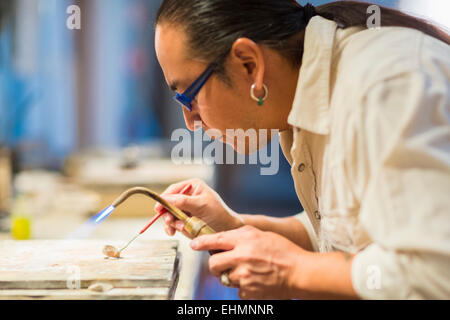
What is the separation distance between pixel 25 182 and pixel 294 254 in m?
2.50

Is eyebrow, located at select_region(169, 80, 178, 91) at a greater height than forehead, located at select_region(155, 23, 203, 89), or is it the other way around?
forehead, located at select_region(155, 23, 203, 89)

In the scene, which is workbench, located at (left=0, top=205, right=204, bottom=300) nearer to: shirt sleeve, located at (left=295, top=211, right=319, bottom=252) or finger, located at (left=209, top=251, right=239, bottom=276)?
finger, located at (left=209, top=251, right=239, bottom=276)

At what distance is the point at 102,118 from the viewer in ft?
16.9

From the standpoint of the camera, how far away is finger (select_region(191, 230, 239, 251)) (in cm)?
99

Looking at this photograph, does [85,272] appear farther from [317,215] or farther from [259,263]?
A: [317,215]

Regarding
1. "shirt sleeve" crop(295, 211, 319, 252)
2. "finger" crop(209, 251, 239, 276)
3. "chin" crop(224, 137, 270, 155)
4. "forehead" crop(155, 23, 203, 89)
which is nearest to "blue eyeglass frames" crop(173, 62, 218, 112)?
"forehead" crop(155, 23, 203, 89)

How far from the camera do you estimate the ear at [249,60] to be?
1.04m

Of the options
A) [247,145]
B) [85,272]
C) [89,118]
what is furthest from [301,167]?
[89,118]

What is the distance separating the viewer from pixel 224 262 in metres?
0.97

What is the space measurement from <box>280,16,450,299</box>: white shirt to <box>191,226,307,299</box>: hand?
0.13 m

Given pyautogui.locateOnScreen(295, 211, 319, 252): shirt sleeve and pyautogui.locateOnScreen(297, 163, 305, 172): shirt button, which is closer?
pyautogui.locateOnScreen(297, 163, 305, 172): shirt button

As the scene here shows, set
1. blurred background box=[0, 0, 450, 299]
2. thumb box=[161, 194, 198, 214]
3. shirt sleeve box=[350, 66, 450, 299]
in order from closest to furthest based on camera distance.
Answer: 1. shirt sleeve box=[350, 66, 450, 299]
2. thumb box=[161, 194, 198, 214]
3. blurred background box=[0, 0, 450, 299]

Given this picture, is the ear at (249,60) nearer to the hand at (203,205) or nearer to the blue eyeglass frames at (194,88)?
the blue eyeglass frames at (194,88)
